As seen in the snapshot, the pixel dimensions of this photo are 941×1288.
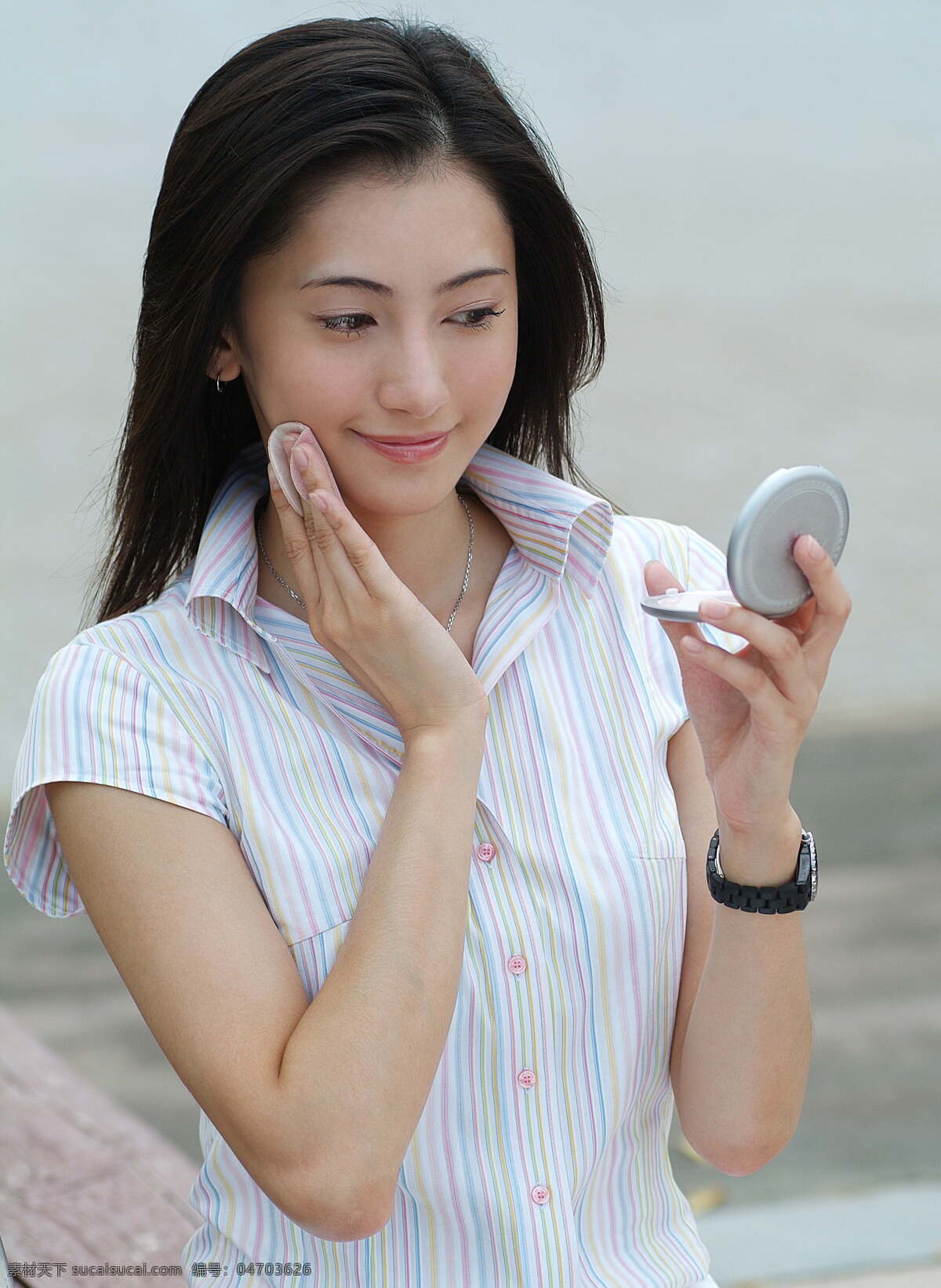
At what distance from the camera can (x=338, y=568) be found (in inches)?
54.2

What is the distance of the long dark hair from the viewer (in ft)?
4.46

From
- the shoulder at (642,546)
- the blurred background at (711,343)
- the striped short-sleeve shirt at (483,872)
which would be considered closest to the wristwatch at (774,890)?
the striped short-sleeve shirt at (483,872)

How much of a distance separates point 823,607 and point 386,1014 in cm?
50

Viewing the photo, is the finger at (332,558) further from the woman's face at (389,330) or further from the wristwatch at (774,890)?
the wristwatch at (774,890)

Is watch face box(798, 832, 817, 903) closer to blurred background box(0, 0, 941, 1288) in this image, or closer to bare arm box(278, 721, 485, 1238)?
bare arm box(278, 721, 485, 1238)

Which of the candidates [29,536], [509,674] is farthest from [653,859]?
[29,536]

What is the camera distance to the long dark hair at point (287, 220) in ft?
4.46

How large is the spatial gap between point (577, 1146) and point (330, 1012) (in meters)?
0.34

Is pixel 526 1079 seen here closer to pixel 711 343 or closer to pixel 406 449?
pixel 406 449

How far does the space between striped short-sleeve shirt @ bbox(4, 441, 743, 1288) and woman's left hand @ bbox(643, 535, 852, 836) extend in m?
0.20

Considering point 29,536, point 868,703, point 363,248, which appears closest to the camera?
point 363,248

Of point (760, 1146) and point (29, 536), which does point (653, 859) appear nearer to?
point (760, 1146)

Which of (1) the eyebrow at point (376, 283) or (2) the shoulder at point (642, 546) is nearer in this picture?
(1) the eyebrow at point (376, 283)

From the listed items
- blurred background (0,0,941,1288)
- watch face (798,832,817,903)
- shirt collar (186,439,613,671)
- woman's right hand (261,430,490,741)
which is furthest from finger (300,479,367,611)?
blurred background (0,0,941,1288)
